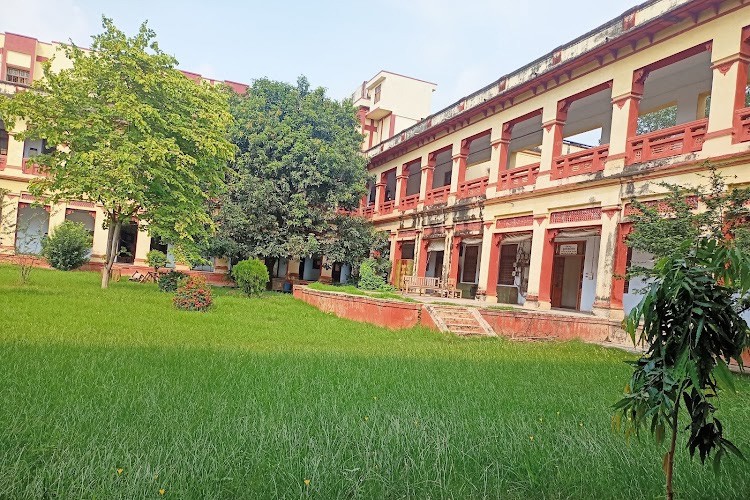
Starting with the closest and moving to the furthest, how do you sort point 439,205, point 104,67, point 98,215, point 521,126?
point 104,67
point 521,126
point 439,205
point 98,215

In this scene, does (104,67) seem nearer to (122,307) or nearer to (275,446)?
(122,307)

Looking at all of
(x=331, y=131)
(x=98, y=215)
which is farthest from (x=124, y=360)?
(x=98, y=215)

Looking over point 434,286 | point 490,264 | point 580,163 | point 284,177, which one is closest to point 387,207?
point 284,177

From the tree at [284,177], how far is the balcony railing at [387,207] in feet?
6.12

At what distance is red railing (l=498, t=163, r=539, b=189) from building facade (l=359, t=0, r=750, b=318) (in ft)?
0.11

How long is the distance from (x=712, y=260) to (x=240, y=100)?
19889mm

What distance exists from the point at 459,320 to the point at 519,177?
17.8 ft

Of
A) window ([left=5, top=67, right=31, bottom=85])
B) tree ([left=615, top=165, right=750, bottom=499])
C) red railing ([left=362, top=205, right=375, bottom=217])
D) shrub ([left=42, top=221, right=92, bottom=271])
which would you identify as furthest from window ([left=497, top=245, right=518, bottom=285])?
window ([left=5, top=67, right=31, bottom=85])

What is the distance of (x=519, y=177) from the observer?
1450 cm

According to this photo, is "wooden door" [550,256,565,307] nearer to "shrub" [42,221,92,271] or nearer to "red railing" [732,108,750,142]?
"red railing" [732,108,750,142]

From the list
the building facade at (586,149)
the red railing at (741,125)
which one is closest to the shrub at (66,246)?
the building facade at (586,149)

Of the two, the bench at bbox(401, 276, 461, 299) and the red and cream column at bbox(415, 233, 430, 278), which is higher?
the red and cream column at bbox(415, 233, 430, 278)

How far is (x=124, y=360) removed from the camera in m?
5.33

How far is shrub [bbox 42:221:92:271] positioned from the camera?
65.7 feet
